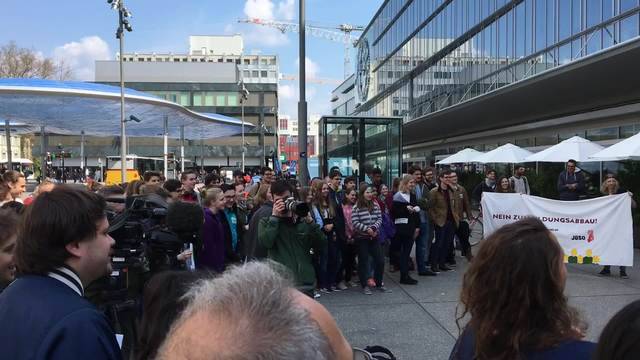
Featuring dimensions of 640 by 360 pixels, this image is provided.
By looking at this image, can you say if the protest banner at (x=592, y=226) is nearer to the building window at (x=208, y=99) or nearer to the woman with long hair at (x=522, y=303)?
the woman with long hair at (x=522, y=303)

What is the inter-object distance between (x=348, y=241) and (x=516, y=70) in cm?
1533

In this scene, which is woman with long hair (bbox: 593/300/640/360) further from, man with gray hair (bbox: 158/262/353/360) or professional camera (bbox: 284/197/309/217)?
professional camera (bbox: 284/197/309/217)

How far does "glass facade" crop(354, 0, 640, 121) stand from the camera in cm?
1551

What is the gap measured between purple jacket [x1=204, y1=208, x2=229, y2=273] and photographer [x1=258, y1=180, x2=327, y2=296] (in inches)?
A: 20.6

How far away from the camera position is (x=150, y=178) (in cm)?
894

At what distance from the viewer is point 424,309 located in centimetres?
691

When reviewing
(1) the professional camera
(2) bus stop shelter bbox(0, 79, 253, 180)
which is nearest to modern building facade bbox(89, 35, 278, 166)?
(2) bus stop shelter bbox(0, 79, 253, 180)

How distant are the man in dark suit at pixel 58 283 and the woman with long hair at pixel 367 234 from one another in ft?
19.3

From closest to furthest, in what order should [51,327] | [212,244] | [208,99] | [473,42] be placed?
[51,327], [212,244], [473,42], [208,99]

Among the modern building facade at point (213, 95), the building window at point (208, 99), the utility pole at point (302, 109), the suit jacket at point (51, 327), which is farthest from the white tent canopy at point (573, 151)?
the building window at point (208, 99)

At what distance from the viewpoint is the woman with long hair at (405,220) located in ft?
28.1

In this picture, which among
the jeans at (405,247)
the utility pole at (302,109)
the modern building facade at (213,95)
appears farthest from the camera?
the modern building facade at (213,95)

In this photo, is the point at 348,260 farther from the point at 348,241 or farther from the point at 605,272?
the point at 605,272

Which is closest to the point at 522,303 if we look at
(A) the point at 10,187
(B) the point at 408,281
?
(A) the point at 10,187
